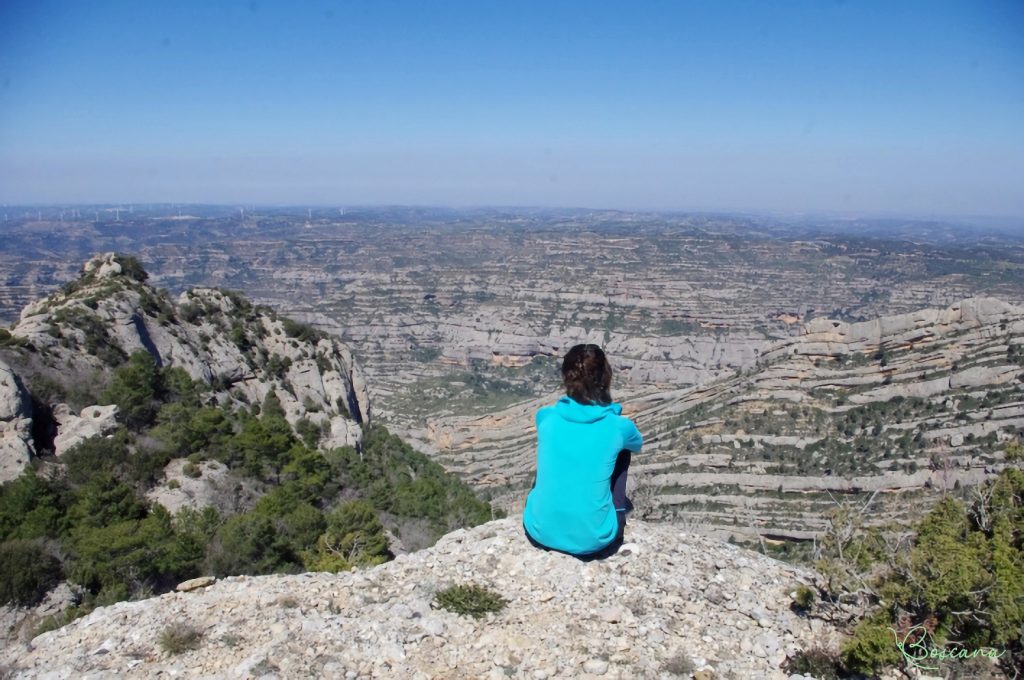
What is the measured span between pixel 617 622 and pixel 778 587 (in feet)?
6.37

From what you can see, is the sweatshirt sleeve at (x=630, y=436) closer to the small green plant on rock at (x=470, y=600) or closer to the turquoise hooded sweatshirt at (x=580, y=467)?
the turquoise hooded sweatshirt at (x=580, y=467)

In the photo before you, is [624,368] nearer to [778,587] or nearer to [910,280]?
[910,280]

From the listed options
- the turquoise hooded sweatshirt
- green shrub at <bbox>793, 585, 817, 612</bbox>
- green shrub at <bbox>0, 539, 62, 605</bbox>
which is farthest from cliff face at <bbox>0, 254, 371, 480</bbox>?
green shrub at <bbox>793, 585, 817, 612</bbox>

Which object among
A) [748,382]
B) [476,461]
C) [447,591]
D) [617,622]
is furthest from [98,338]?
[748,382]

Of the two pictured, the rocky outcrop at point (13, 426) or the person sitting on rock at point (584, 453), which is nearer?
the person sitting on rock at point (584, 453)

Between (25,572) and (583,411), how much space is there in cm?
816

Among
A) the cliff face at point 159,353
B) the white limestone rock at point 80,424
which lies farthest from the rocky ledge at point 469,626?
the white limestone rock at point 80,424

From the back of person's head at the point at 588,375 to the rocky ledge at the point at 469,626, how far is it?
1.80m

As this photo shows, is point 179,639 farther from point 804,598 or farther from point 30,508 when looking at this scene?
point 30,508

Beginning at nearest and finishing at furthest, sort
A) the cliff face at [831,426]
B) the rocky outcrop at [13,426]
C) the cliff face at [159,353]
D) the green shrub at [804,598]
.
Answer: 1. the green shrub at [804,598]
2. the rocky outcrop at [13,426]
3. the cliff face at [159,353]
4. the cliff face at [831,426]

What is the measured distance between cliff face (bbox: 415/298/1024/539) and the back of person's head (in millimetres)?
19345

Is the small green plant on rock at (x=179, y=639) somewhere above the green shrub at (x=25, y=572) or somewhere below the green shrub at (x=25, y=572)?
above

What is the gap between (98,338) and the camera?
20516 millimetres

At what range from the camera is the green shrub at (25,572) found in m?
8.07
